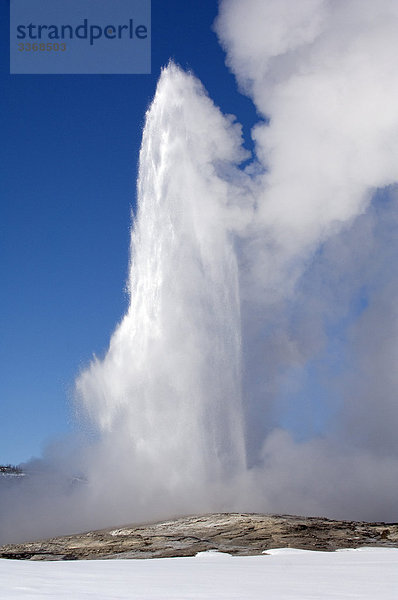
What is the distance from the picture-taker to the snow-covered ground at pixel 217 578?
929 centimetres

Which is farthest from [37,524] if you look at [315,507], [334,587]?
[334,587]

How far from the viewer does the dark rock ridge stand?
699 inches

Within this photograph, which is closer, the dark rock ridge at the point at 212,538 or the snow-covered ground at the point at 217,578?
the snow-covered ground at the point at 217,578

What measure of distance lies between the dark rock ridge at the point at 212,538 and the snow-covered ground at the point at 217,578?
179cm

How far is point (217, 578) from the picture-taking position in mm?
11391

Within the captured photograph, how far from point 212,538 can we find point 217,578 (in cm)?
801

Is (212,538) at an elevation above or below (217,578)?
above

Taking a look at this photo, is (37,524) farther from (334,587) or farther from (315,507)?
(334,587)

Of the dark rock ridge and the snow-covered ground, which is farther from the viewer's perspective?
the dark rock ridge

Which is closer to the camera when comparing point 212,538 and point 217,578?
point 217,578

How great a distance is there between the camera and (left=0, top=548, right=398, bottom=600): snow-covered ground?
929cm

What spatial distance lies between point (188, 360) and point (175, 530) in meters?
12.4

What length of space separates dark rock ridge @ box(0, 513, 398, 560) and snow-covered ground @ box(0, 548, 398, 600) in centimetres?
179

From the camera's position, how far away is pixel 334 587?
392 inches
